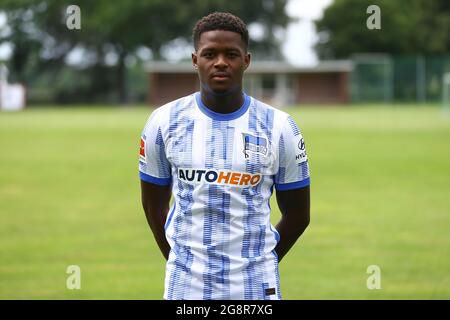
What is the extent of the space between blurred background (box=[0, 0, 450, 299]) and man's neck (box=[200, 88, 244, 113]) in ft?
16.1

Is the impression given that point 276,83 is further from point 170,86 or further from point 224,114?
point 224,114

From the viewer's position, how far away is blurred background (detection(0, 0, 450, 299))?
9.55m

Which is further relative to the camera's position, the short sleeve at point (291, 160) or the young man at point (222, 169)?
the short sleeve at point (291, 160)

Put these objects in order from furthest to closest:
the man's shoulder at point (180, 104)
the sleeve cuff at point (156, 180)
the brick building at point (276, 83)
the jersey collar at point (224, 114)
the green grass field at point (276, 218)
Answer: the brick building at point (276, 83)
the green grass field at point (276, 218)
the sleeve cuff at point (156, 180)
the man's shoulder at point (180, 104)
the jersey collar at point (224, 114)

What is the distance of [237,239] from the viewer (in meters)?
3.82

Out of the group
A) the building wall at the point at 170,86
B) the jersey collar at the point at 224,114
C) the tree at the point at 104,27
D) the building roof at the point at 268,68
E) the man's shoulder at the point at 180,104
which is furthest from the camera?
the tree at the point at 104,27

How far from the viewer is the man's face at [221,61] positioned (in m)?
→ 3.81

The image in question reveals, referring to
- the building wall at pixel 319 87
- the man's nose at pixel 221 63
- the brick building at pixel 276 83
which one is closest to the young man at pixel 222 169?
the man's nose at pixel 221 63

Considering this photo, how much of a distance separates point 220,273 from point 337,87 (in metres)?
63.2

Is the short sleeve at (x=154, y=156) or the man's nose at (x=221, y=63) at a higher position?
the man's nose at (x=221, y=63)

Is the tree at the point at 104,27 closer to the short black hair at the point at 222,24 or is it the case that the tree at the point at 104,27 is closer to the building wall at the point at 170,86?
the building wall at the point at 170,86

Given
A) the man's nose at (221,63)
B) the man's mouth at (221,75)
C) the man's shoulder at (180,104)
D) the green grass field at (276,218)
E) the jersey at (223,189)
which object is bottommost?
the green grass field at (276,218)
